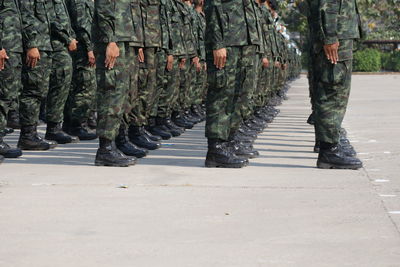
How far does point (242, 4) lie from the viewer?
8445mm

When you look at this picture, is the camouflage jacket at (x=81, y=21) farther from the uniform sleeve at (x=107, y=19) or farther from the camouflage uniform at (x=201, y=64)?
the uniform sleeve at (x=107, y=19)

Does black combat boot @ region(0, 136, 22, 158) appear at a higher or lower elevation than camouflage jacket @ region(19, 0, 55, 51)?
lower

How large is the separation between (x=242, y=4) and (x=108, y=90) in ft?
4.65

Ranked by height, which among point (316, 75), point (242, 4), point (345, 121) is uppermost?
point (242, 4)

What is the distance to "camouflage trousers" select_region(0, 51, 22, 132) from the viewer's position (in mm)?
8969

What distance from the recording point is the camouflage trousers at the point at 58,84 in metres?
10.6

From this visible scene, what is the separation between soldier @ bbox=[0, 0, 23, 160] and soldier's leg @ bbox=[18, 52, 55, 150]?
0.68 metres

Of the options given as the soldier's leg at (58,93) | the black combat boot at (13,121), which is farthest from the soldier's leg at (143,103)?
the black combat boot at (13,121)

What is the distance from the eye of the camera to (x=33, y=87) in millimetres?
9883

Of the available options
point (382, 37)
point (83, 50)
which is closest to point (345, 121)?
point (83, 50)

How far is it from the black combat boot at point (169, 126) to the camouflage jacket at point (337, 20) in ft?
14.1

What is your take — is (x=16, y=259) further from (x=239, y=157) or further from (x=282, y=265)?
(x=239, y=157)

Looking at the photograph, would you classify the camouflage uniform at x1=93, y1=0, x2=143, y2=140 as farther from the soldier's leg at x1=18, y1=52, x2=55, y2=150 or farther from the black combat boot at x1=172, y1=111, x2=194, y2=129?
the black combat boot at x1=172, y1=111, x2=194, y2=129

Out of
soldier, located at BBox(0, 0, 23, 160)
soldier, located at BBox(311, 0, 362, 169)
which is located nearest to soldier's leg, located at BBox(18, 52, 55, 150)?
soldier, located at BBox(0, 0, 23, 160)
